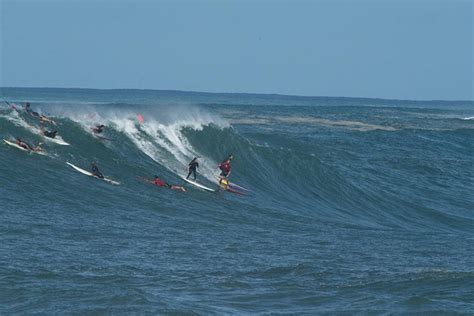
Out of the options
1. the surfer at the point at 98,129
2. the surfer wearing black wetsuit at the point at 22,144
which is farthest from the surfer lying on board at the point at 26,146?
the surfer at the point at 98,129

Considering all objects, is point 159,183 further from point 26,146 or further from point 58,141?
point 58,141

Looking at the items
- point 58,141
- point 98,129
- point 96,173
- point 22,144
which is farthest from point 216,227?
point 98,129

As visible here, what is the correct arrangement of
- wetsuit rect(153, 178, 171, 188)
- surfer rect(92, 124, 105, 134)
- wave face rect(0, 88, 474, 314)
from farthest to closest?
surfer rect(92, 124, 105, 134)
wetsuit rect(153, 178, 171, 188)
wave face rect(0, 88, 474, 314)

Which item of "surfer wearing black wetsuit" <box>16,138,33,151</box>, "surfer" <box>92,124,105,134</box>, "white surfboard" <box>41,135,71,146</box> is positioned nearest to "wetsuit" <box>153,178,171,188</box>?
"surfer wearing black wetsuit" <box>16,138,33,151</box>

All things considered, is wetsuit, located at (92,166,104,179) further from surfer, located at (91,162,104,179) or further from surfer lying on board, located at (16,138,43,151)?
surfer lying on board, located at (16,138,43,151)

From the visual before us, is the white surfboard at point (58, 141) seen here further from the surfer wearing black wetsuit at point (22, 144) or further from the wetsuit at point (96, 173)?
the wetsuit at point (96, 173)

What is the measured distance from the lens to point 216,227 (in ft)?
68.7

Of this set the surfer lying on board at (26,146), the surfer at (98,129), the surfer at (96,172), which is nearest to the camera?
the surfer at (96,172)

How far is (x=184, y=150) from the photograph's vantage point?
106 feet

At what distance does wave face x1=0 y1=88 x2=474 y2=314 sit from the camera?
13.9 m

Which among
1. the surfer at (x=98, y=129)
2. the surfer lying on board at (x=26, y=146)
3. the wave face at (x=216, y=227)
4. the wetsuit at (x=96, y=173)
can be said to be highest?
the surfer at (x=98, y=129)

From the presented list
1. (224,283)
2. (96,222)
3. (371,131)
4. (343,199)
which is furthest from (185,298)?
(371,131)

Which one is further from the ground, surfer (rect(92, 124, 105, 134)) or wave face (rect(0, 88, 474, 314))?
surfer (rect(92, 124, 105, 134))

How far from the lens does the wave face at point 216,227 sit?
13.9 m
